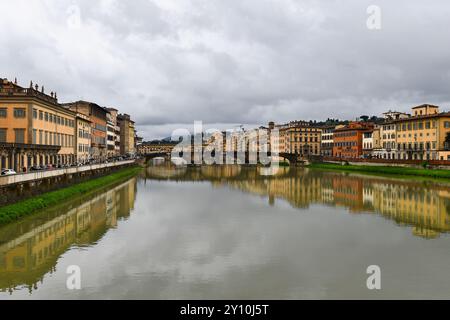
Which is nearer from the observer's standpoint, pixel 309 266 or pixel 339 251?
pixel 309 266

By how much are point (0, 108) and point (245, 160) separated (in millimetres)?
104389

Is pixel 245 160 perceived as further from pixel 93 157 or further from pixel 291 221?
pixel 291 221

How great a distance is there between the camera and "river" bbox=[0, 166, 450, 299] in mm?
16172

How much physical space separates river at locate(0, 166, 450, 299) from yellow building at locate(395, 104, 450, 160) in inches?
1650

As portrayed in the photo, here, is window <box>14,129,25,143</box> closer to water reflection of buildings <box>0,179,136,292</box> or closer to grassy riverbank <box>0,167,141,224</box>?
grassy riverbank <box>0,167,141,224</box>

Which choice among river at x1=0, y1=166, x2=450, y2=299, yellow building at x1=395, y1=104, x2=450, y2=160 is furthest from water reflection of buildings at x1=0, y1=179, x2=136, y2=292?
yellow building at x1=395, y1=104, x2=450, y2=160

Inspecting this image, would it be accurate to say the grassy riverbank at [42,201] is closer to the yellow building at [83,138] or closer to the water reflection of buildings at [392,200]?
the water reflection of buildings at [392,200]

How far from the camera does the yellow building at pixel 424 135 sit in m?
76.1

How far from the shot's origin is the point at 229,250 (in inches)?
854

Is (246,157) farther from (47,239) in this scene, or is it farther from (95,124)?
(47,239)

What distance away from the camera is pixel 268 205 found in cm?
3938

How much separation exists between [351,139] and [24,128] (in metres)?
81.9

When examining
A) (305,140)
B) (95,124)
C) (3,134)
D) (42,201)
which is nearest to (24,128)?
(3,134)
